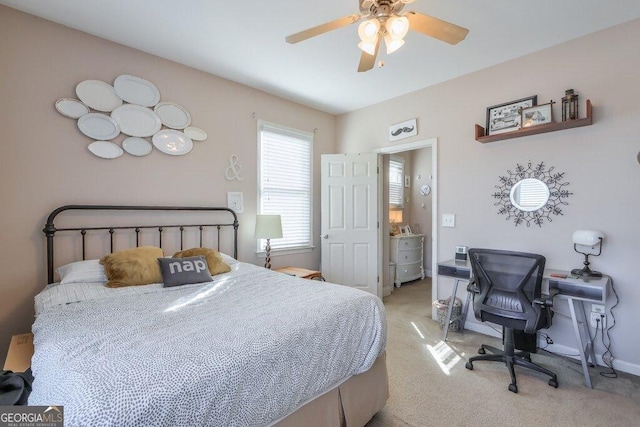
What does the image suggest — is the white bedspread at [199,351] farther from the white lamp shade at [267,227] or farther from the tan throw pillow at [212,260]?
the white lamp shade at [267,227]

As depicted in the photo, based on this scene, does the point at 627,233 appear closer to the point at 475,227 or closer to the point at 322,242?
the point at 475,227

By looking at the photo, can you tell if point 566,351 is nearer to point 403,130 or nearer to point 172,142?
point 403,130

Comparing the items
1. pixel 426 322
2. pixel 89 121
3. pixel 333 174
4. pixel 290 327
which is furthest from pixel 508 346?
pixel 89 121

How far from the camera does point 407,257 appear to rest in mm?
5281

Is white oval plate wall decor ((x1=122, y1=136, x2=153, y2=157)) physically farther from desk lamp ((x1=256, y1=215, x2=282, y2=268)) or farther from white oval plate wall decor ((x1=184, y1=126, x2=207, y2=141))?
desk lamp ((x1=256, y1=215, x2=282, y2=268))

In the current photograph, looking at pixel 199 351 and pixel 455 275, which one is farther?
pixel 455 275

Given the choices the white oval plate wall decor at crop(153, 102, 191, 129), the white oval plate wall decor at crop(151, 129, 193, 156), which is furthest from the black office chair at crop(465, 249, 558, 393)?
the white oval plate wall decor at crop(153, 102, 191, 129)

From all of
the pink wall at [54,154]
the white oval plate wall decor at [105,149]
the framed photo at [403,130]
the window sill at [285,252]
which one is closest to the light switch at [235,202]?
the pink wall at [54,154]

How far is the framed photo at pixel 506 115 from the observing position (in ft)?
9.57

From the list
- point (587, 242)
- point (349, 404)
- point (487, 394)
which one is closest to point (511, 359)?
point (487, 394)

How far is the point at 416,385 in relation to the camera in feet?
7.38

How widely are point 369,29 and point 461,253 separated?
8.28 ft

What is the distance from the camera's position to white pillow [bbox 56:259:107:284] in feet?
6.98

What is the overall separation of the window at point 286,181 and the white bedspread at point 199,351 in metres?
1.96
